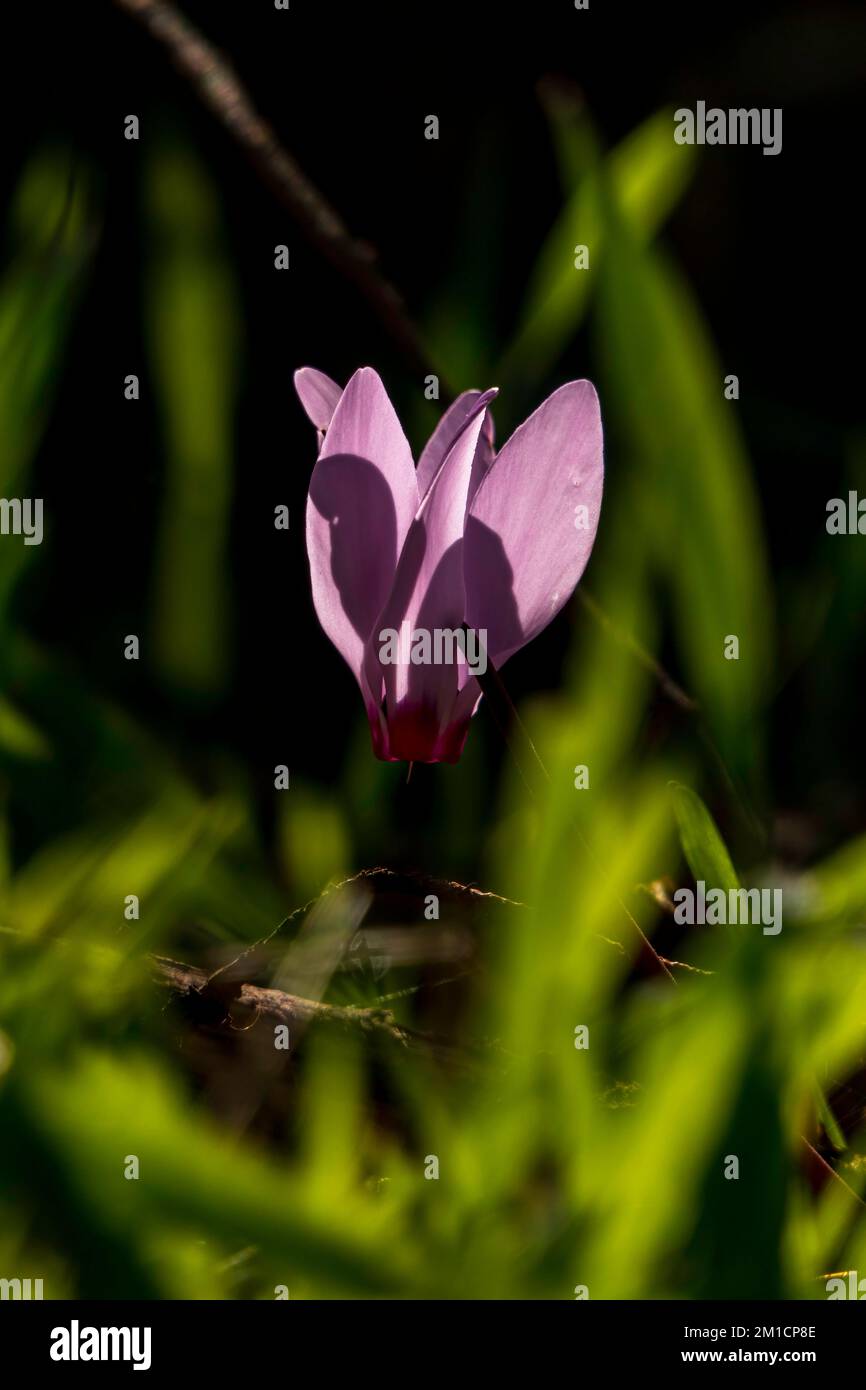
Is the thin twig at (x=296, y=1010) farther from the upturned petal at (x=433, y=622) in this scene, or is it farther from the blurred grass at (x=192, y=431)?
the blurred grass at (x=192, y=431)

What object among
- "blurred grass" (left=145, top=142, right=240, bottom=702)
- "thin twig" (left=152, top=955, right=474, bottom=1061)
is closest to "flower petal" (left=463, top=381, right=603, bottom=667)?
"thin twig" (left=152, top=955, right=474, bottom=1061)

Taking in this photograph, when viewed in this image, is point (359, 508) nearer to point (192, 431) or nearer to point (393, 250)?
point (192, 431)

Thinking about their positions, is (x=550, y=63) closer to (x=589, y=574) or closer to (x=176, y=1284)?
(x=589, y=574)

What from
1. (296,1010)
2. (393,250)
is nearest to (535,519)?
(296,1010)

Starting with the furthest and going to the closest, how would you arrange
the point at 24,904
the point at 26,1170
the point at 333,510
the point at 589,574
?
1. the point at 589,574
2. the point at 24,904
3. the point at 333,510
4. the point at 26,1170

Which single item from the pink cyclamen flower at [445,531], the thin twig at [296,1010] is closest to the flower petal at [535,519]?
the pink cyclamen flower at [445,531]

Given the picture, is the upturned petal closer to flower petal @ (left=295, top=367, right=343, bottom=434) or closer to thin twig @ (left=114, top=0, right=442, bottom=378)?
flower petal @ (left=295, top=367, right=343, bottom=434)

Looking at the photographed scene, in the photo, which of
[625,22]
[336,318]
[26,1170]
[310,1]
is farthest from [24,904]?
[625,22]
